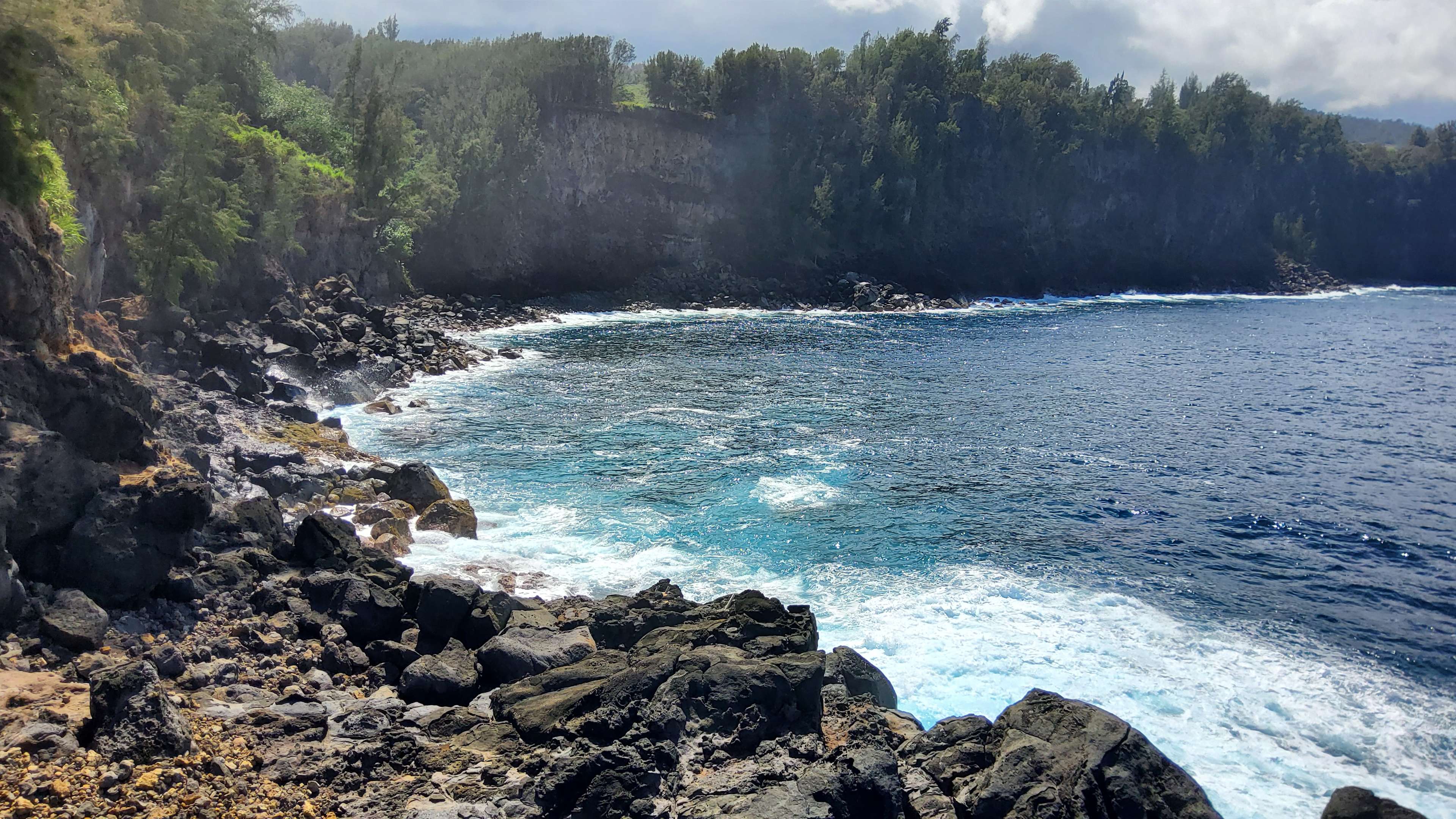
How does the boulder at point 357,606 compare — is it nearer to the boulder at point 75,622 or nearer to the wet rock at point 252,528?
the wet rock at point 252,528

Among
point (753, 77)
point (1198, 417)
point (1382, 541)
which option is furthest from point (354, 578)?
point (753, 77)

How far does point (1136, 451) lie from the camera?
33.3 metres

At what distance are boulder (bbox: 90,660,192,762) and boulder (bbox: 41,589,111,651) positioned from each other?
2.79m

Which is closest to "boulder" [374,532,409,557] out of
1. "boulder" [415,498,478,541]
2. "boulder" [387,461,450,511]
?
"boulder" [415,498,478,541]

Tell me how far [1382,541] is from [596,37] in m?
73.9

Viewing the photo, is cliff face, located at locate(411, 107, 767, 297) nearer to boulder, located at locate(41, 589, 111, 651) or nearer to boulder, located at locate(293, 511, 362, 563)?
boulder, located at locate(293, 511, 362, 563)

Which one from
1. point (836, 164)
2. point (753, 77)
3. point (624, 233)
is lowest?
point (624, 233)

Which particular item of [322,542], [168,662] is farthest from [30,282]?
[168,662]

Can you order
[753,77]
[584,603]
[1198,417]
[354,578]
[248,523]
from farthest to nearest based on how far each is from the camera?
[753,77] → [1198,417] → [584,603] → [248,523] → [354,578]

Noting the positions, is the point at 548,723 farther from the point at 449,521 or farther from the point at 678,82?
the point at 678,82

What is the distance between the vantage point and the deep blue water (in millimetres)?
16719

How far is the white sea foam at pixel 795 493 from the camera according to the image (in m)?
26.6

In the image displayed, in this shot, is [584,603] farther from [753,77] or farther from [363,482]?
[753,77]

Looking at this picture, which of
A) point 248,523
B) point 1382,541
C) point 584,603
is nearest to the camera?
point 248,523
